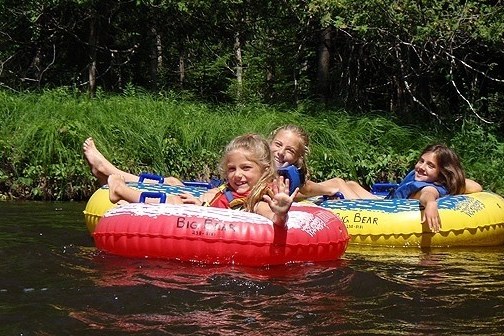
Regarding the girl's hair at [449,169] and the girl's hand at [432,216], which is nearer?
the girl's hand at [432,216]

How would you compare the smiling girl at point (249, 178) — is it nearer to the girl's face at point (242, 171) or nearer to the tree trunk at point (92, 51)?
→ the girl's face at point (242, 171)

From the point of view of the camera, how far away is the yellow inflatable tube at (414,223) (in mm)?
6305

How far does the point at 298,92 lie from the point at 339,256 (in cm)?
931

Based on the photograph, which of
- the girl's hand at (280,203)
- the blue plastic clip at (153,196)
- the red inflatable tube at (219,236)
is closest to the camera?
the girl's hand at (280,203)

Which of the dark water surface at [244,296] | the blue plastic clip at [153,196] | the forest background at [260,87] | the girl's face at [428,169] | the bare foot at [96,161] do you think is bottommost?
Result: the dark water surface at [244,296]

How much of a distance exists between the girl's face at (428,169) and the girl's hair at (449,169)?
31 millimetres

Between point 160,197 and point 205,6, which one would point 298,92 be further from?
point 160,197

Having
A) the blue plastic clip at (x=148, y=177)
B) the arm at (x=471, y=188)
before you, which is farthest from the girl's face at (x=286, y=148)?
the arm at (x=471, y=188)

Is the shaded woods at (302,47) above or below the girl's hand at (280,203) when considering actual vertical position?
above

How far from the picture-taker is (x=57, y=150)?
9219 millimetres

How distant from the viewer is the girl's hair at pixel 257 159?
5191mm

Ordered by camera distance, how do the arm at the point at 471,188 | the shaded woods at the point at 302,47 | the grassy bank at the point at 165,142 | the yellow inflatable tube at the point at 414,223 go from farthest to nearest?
the shaded woods at the point at 302,47
the grassy bank at the point at 165,142
the arm at the point at 471,188
the yellow inflatable tube at the point at 414,223

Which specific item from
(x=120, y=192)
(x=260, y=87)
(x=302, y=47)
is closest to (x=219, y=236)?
(x=120, y=192)

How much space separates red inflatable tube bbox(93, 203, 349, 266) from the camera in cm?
499
